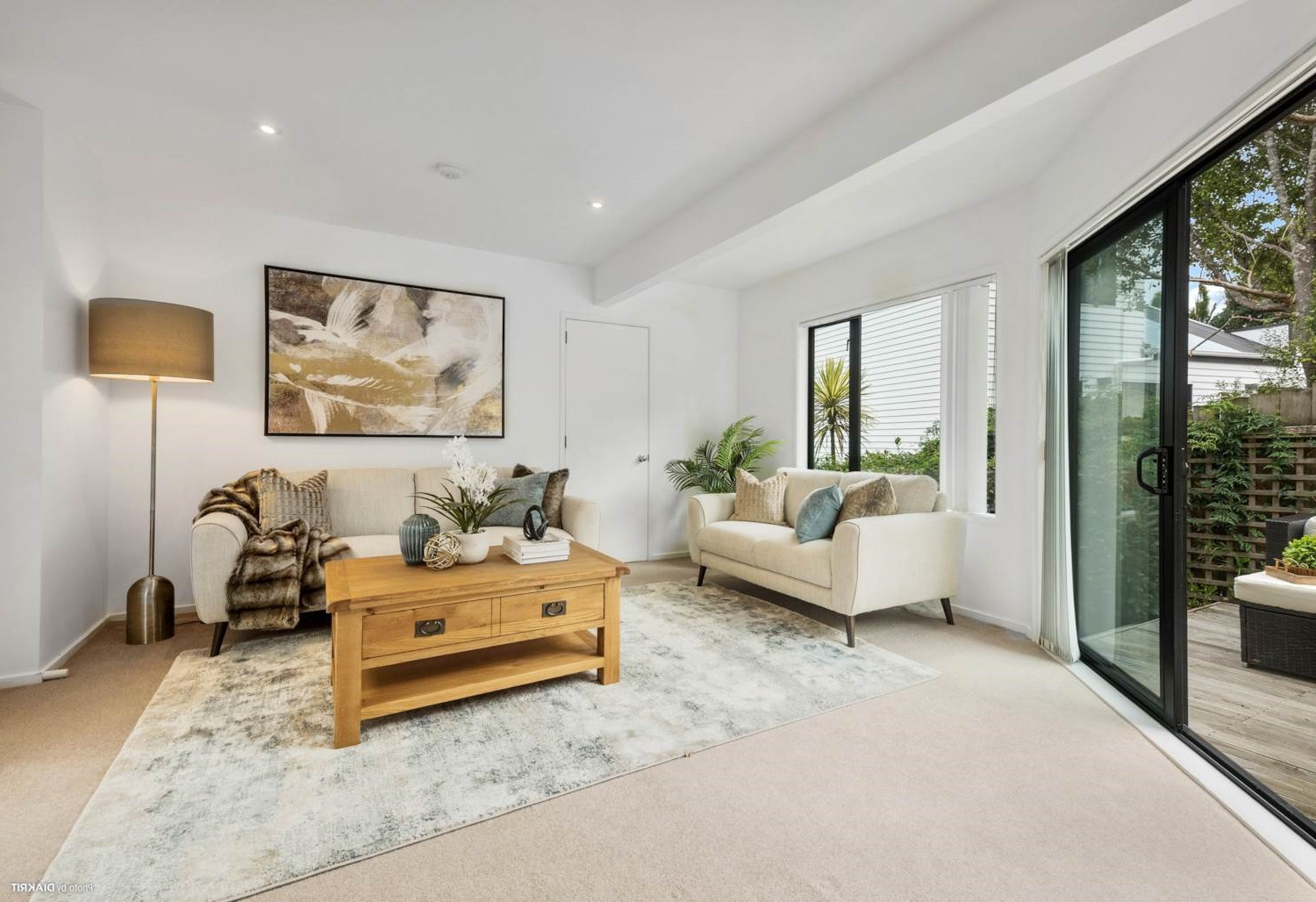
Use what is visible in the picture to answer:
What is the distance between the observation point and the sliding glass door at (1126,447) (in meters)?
2.15

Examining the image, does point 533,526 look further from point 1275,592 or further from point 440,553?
point 1275,592

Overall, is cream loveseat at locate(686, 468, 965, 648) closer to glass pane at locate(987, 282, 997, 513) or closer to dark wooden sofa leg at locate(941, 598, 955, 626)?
dark wooden sofa leg at locate(941, 598, 955, 626)

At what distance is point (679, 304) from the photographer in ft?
17.2

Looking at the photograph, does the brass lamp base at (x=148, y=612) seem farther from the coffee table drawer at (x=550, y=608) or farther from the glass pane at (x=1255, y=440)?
the glass pane at (x=1255, y=440)

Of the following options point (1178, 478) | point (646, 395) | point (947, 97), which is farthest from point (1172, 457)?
point (646, 395)

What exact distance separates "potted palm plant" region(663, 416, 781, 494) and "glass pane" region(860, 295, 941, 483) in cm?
90

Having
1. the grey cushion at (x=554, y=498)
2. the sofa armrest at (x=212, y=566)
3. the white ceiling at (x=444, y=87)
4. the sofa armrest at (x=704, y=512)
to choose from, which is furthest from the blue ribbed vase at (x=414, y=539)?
the sofa armrest at (x=704, y=512)

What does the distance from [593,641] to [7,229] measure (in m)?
3.01

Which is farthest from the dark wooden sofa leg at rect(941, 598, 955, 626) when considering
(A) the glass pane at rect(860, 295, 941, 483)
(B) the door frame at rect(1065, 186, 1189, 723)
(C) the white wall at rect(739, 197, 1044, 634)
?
(B) the door frame at rect(1065, 186, 1189, 723)

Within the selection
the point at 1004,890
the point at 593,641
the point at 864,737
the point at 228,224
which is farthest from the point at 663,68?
the point at 228,224

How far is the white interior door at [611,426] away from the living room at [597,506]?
0.67 metres

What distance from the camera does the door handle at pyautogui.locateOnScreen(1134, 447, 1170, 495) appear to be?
211cm

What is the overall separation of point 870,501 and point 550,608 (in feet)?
6.24

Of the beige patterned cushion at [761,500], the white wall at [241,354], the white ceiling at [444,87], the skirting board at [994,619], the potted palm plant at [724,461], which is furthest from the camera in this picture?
the potted palm plant at [724,461]
